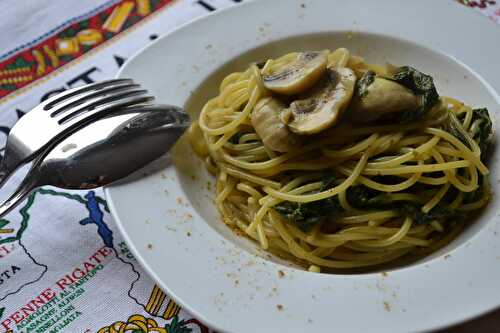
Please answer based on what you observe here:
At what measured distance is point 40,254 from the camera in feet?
11.6

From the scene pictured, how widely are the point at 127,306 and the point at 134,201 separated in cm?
62

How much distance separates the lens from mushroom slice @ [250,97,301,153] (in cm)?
336

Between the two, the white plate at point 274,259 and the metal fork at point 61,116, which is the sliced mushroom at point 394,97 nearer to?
the white plate at point 274,259

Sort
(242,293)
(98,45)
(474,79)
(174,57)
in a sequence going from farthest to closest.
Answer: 1. (98,45)
2. (174,57)
3. (474,79)
4. (242,293)

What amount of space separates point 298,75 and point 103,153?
1307 millimetres

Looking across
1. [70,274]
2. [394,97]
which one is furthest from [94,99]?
[394,97]

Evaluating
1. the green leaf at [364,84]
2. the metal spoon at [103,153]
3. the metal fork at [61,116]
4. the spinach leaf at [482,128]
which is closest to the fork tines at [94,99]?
the metal fork at [61,116]

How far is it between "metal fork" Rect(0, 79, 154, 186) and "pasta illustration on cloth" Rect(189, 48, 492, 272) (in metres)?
0.92

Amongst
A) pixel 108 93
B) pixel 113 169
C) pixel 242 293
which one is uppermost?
pixel 108 93

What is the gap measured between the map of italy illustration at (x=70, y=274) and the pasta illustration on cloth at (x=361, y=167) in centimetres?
80

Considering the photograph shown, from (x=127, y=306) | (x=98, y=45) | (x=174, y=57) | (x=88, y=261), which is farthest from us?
(x=98, y=45)

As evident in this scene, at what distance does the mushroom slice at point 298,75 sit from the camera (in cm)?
340

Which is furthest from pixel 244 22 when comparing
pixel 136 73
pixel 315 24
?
pixel 136 73

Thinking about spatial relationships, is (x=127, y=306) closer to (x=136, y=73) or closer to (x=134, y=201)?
(x=134, y=201)
